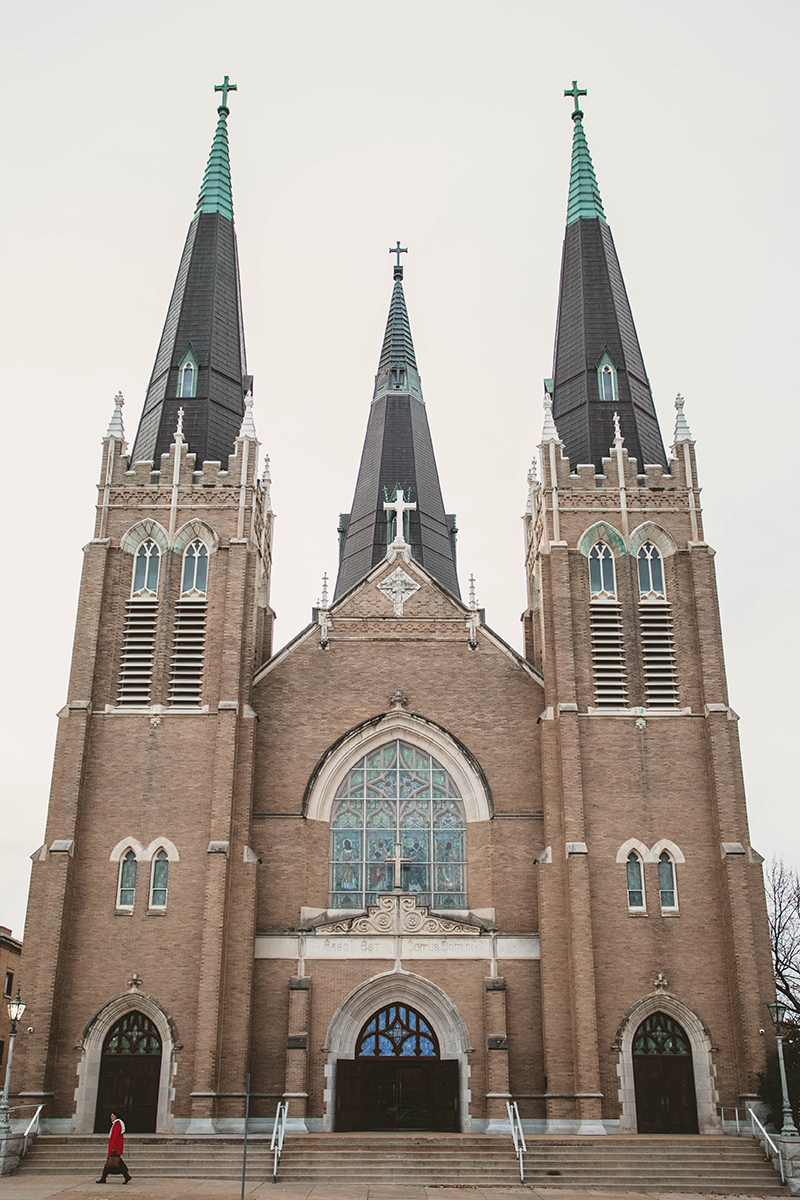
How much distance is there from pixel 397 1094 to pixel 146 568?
14.0 meters

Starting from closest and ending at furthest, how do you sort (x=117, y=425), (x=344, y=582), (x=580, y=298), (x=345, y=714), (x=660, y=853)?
1. (x=660, y=853)
2. (x=345, y=714)
3. (x=117, y=425)
4. (x=580, y=298)
5. (x=344, y=582)

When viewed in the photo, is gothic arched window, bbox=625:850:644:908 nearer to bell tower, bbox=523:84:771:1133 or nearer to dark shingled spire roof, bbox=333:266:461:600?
bell tower, bbox=523:84:771:1133

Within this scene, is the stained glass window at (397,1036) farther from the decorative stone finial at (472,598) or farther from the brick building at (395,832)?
the decorative stone finial at (472,598)

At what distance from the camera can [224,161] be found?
1457 inches

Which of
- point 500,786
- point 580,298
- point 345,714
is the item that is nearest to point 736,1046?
point 500,786

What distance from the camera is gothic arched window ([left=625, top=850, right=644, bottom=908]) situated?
1008 inches

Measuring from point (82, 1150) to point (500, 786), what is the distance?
11.9m

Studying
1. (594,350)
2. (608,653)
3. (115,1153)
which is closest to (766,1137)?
(608,653)

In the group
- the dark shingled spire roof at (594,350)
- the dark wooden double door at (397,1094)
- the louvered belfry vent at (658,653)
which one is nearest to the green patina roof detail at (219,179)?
the dark shingled spire roof at (594,350)

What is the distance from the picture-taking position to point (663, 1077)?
955 inches

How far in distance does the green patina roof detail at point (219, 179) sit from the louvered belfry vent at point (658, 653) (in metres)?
18.9

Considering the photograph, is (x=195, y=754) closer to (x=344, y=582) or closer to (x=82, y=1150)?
(x=82, y=1150)

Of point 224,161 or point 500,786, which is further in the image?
point 224,161

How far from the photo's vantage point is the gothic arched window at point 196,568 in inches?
1128
